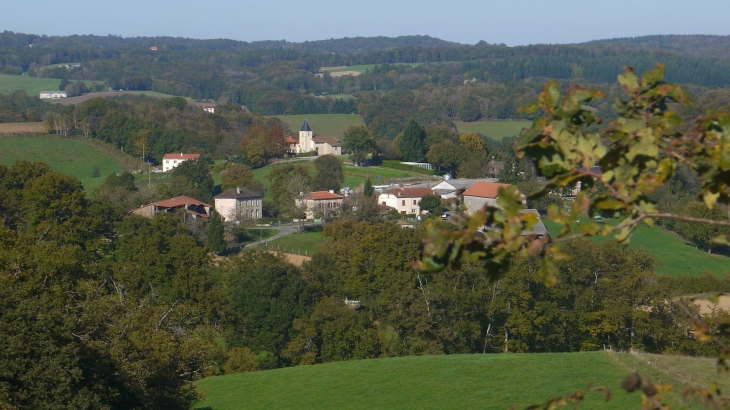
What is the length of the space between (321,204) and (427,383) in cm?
4007

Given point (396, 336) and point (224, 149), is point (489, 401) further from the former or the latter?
point (224, 149)

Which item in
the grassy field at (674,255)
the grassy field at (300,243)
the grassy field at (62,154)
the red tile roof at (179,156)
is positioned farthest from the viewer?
the red tile roof at (179,156)

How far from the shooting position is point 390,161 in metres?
84.0

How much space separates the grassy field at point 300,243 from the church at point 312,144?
1431 inches

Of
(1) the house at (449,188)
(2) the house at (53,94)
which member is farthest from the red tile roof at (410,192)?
(2) the house at (53,94)

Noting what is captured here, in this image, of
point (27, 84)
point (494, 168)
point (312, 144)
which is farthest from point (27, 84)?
point (494, 168)

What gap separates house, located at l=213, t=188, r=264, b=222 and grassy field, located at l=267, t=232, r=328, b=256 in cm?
729

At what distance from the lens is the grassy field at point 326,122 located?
11681 centimetres

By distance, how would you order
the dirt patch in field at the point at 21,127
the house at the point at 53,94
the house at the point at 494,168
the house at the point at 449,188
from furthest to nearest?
the house at the point at 53,94, the dirt patch in field at the point at 21,127, the house at the point at 494,168, the house at the point at 449,188

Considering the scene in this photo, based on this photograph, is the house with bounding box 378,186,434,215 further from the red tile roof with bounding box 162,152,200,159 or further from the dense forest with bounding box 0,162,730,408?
the red tile roof with bounding box 162,152,200,159

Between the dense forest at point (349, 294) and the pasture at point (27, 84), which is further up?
the dense forest at point (349, 294)

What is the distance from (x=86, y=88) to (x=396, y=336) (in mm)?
138096

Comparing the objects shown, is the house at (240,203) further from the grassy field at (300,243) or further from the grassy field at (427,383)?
the grassy field at (427,383)

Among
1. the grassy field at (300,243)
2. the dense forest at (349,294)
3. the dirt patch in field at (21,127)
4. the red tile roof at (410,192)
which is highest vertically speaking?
the dense forest at (349,294)
